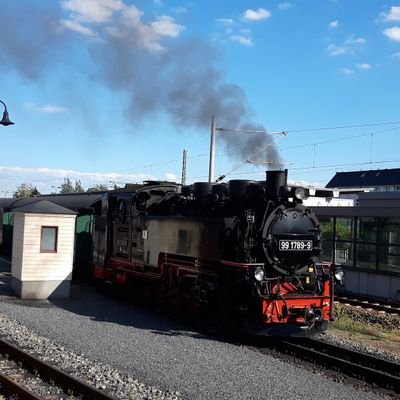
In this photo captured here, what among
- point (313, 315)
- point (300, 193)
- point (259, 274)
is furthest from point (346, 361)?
point (300, 193)

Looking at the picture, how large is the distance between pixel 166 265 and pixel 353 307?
17.6 feet

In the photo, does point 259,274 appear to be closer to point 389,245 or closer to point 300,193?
point 300,193

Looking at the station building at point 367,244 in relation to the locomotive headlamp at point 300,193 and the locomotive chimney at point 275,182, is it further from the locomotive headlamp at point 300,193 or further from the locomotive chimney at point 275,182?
the locomotive chimney at point 275,182

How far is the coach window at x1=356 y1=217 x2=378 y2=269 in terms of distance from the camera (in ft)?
53.8

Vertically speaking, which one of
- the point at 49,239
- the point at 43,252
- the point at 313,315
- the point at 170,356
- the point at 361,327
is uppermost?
the point at 49,239

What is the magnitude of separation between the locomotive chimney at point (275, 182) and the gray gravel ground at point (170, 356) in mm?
2684

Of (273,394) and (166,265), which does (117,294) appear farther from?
(273,394)

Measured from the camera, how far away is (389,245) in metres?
15.7

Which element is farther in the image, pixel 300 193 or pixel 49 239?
pixel 49 239

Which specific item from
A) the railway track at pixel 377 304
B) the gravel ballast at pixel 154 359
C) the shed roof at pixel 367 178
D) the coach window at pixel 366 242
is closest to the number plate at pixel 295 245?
the gravel ballast at pixel 154 359

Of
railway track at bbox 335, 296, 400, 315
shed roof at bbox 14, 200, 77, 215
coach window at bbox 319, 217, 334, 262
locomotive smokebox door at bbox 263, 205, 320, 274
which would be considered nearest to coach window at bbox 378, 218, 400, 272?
railway track at bbox 335, 296, 400, 315

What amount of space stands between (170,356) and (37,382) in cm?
200

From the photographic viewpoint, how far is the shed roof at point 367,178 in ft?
190

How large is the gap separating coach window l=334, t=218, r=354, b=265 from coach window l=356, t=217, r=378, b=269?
0.99 ft
